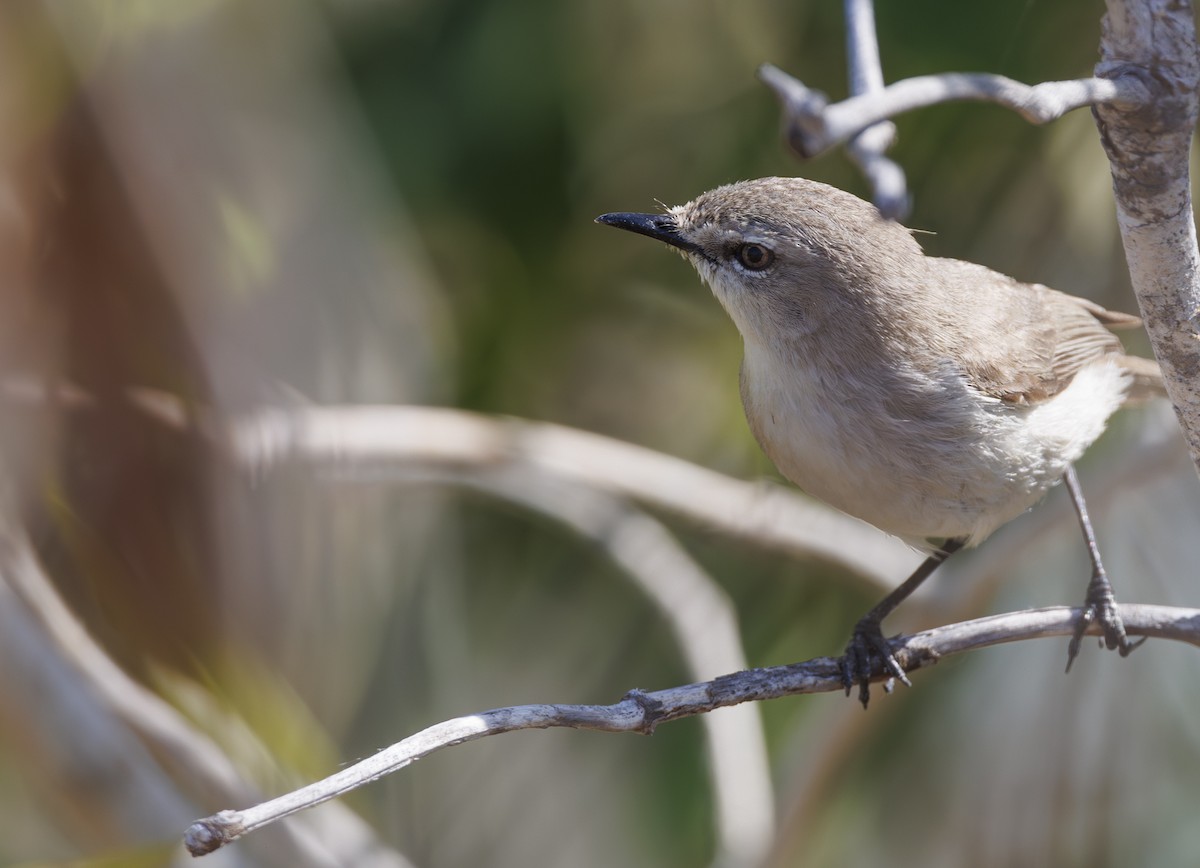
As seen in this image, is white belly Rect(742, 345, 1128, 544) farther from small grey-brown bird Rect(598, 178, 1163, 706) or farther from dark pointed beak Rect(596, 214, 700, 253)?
dark pointed beak Rect(596, 214, 700, 253)

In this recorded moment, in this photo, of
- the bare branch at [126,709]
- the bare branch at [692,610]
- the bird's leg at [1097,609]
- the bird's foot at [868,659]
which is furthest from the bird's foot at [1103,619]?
the bare branch at [126,709]

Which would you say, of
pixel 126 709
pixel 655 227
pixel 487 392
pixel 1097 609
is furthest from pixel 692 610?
pixel 126 709

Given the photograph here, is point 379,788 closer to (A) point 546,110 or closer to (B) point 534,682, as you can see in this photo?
(B) point 534,682

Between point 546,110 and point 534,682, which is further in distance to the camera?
point 534,682

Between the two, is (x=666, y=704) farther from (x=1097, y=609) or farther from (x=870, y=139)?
(x=1097, y=609)

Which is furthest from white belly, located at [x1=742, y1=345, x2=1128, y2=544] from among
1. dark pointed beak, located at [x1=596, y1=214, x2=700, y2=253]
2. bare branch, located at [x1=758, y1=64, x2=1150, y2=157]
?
bare branch, located at [x1=758, y1=64, x2=1150, y2=157]

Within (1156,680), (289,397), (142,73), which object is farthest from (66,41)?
(1156,680)
